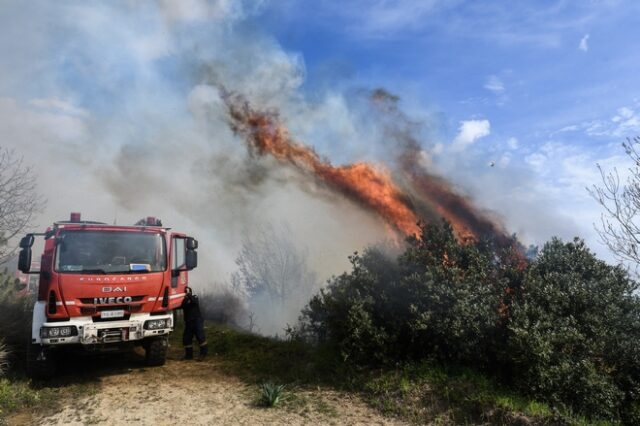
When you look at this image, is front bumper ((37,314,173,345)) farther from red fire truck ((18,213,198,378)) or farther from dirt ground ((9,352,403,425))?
dirt ground ((9,352,403,425))

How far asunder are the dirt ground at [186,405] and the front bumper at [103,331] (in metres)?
1.07

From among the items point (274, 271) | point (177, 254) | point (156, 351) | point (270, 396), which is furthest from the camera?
point (274, 271)

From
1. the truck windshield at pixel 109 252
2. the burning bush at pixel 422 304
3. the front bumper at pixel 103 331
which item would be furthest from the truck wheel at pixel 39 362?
the burning bush at pixel 422 304

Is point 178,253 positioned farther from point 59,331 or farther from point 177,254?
point 59,331

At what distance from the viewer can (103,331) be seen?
28.2 ft

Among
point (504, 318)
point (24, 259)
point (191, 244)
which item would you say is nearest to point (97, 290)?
point (24, 259)

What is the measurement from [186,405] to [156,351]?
272cm

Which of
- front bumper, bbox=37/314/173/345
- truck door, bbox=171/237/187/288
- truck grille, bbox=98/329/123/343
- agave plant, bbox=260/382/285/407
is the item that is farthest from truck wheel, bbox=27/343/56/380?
agave plant, bbox=260/382/285/407

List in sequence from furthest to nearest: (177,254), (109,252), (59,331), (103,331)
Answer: (177,254)
(109,252)
(103,331)
(59,331)

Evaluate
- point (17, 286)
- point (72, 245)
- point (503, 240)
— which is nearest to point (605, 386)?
point (503, 240)

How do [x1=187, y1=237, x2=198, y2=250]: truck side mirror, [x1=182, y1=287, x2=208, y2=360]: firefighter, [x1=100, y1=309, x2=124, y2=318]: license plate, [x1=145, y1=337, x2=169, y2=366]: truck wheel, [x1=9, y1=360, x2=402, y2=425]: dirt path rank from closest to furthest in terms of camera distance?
1. [x1=9, y1=360, x2=402, y2=425]: dirt path
2. [x1=100, y1=309, x2=124, y2=318]: license plate
3. [x1=145, y1=337, x2=169, y2=366]: truck wheel
4. [x1=187, y1=237, x2=198, y2=250]: truck side mirror
5. [x1=182, y1=287, x2=208, y2=360]: firefighter

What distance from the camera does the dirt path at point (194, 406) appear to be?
23.7ft

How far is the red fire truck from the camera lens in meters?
8.41

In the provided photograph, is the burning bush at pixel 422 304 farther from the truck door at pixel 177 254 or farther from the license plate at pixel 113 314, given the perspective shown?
A: the license plate at pixel 113 314
